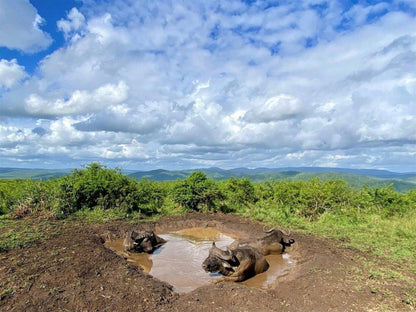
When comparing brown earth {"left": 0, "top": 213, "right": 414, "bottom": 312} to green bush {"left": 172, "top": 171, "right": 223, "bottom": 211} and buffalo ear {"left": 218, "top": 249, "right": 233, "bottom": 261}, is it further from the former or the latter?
green bush {"left": 172, "top": 171, "right": 223, "bottom": 211}

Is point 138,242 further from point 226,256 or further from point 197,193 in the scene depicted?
point 197,193

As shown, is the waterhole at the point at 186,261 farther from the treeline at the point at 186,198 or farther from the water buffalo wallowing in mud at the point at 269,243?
the treeline at the point at 186,198

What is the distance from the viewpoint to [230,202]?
19.9 metres

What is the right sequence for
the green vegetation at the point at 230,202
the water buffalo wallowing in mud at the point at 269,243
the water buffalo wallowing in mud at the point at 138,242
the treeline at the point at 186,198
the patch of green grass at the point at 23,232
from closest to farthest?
the patch of green grass at the point at 23,232 → the water buffalo wallowing in mud at the point at 269,243 → the water buffalo wallowing in mud at the point at 138,242 → the green vegetation at the point at 230,202 → the treeline at the point at 186,198

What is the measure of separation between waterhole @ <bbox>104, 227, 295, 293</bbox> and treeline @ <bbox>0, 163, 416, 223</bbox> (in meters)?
4.47

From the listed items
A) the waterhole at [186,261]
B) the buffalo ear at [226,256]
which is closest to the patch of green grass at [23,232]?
the waterhole at [186,261]

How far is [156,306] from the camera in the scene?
595 cm

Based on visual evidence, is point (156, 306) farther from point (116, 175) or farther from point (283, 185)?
point (283, 185)

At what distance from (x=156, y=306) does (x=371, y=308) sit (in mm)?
4833

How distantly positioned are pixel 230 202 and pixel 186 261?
10221 mm

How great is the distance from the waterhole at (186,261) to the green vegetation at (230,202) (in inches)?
139

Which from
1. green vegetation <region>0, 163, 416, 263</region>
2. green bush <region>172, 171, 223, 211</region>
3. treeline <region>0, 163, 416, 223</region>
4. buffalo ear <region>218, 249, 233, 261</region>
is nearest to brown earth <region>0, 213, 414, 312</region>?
buffalo ear <region>218, 249, 233, 261</region>

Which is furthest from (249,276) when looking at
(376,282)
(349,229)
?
(349,229)

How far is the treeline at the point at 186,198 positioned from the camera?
49.9 feet
